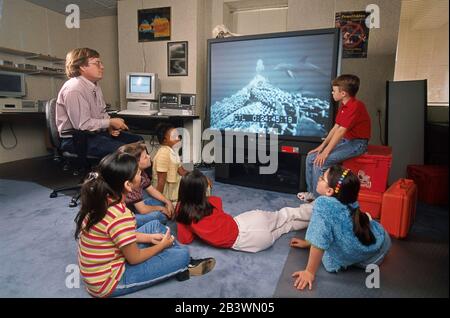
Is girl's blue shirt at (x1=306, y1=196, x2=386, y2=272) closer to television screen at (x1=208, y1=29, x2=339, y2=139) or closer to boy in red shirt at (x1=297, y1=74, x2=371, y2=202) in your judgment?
boy in red shirt at (x1=297, y1=74, x2=371, y2=202)

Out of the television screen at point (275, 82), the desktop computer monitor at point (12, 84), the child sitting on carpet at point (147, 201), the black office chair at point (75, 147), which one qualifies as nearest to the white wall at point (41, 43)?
the desktop computer monitor at point (12, 84)

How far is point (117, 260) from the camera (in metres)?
1.17

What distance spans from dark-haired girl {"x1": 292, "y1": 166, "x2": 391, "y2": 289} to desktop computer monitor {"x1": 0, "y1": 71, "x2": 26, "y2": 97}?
399 centimetres

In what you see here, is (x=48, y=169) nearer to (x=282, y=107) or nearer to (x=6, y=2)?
(x=6, y=2)

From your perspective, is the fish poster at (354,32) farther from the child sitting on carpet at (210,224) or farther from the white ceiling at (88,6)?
the white ceiling at (88,6)

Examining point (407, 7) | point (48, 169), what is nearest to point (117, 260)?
point (48, 169)

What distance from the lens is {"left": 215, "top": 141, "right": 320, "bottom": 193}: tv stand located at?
2729mm

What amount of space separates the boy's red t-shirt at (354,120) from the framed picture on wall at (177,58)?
2160 millimetres

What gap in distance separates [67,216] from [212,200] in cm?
118

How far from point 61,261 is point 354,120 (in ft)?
7.06

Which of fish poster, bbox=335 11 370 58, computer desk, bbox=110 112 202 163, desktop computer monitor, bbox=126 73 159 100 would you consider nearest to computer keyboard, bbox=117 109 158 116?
computer desk, bbox=110 112 202 163

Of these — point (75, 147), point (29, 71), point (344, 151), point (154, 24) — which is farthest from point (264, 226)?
point (29, 71)

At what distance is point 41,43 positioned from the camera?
13.6 feet
